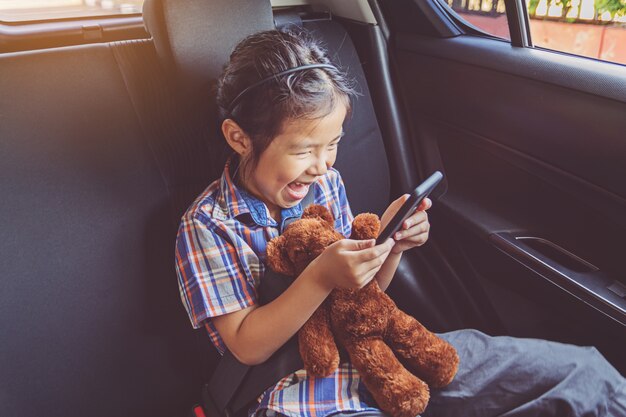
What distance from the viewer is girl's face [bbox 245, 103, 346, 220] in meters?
0.96

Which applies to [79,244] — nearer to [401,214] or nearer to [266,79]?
[266,79]

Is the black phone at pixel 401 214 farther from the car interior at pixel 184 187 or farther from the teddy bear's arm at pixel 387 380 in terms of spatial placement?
the car interior at pixel 184 187

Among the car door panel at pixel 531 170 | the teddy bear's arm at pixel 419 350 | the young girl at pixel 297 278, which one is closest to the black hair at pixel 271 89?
the young girl at pixel 297 278

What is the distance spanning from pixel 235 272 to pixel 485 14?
0.98 m

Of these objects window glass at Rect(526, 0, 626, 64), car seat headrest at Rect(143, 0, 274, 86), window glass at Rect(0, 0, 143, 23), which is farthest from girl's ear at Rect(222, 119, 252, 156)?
window glass at Rect(526, 0, 626, 64)

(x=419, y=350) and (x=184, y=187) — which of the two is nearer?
(x=419, y=350)

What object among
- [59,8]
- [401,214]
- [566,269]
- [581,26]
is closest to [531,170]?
[566,269]

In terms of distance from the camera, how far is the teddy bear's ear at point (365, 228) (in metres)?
0.98

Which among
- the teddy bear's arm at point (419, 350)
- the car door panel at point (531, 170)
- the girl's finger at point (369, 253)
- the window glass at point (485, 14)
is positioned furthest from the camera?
the window glass at point (485, 14)

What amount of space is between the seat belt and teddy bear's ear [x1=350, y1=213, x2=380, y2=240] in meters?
0.14

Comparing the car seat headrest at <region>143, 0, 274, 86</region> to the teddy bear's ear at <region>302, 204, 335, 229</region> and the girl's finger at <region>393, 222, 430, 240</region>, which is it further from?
the girl's finger at <region>393, 222, 430, 240</region>

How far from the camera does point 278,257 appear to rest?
95 centimetres

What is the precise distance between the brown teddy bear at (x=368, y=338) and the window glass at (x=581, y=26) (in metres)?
0.69

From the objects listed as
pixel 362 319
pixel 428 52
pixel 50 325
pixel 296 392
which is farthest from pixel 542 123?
pixel 50 325
